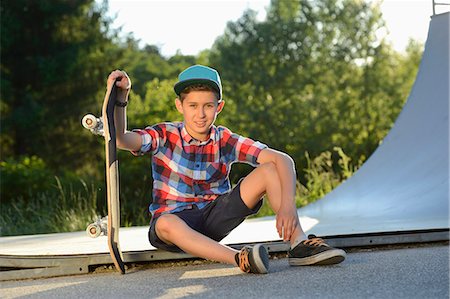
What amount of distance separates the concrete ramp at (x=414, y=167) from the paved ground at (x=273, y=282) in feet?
6.34

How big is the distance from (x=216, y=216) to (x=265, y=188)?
0.83ft

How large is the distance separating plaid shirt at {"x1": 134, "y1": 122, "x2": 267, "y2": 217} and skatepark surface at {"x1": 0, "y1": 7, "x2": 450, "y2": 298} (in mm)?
300

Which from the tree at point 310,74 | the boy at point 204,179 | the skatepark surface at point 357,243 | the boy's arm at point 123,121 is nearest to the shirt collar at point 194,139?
the boy at point 204,179

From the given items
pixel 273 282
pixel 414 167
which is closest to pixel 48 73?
pixel 414 167

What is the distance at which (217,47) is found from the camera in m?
24.0

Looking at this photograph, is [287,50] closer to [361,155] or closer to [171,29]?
[171,29]

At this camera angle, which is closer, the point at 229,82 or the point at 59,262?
the point at 59,262

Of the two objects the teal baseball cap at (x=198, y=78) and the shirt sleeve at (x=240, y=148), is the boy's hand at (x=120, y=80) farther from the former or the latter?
the shirt sleeve at (x=240, y=148)

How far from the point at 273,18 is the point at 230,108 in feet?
11.3

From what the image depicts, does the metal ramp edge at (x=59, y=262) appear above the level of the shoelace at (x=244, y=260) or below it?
below

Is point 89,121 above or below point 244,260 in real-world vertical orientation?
→ above

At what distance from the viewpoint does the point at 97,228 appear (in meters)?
3.67

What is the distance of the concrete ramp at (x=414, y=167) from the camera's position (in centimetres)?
624

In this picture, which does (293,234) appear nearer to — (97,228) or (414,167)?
(97,228)
